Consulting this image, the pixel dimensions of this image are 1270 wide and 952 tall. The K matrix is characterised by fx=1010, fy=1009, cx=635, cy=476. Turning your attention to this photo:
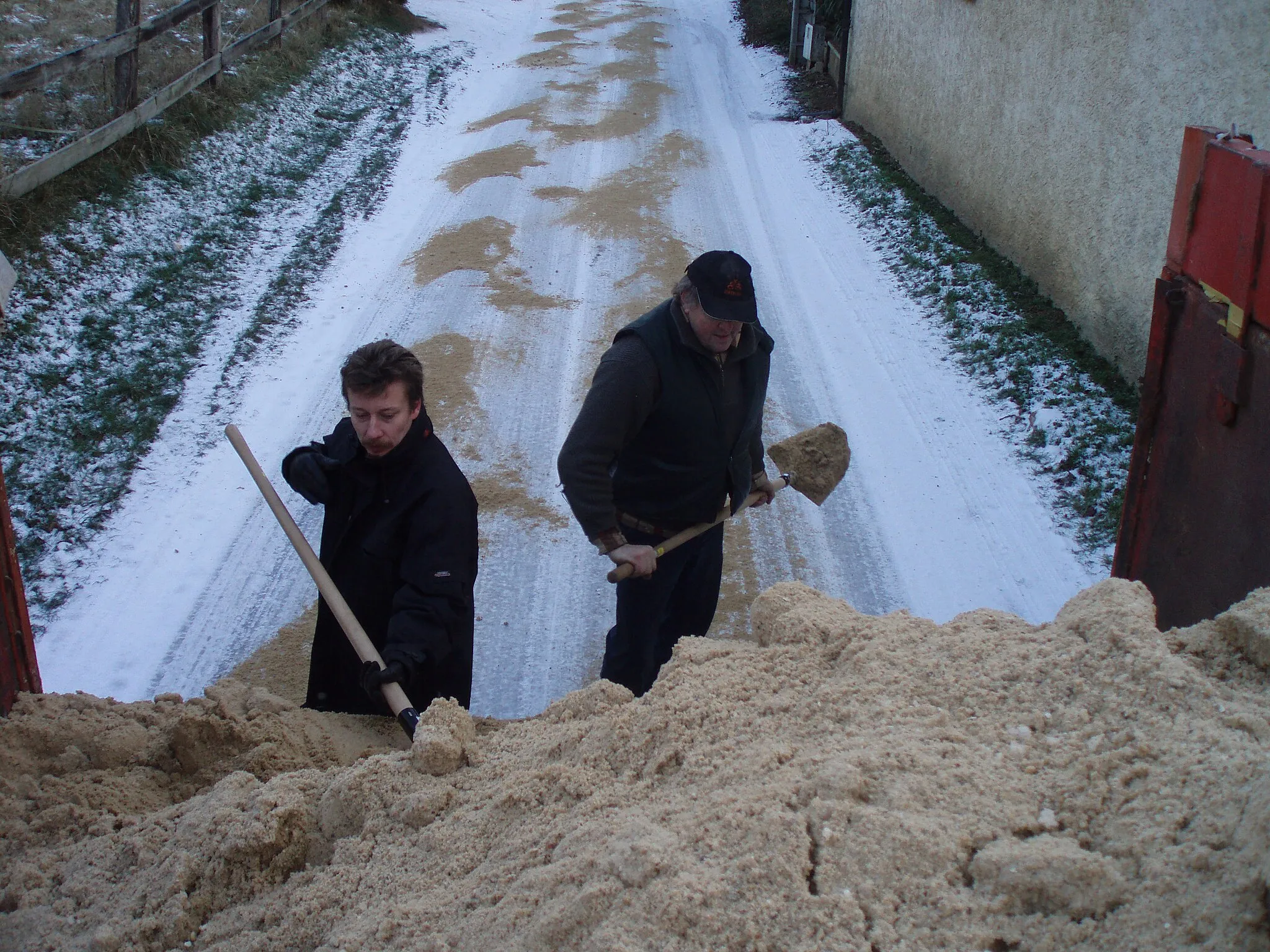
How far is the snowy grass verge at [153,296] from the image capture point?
19.0ft

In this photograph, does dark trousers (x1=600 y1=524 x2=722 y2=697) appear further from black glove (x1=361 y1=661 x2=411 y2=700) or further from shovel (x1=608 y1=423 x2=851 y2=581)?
black glove (x1=361 y1=661 x2=411 y2=700)

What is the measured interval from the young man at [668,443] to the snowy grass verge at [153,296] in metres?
2.98

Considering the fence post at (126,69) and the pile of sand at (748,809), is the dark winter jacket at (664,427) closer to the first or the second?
the pile of sand at (748,809)

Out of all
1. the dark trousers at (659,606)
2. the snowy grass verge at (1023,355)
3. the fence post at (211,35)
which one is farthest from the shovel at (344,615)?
the fence post at (211,35)

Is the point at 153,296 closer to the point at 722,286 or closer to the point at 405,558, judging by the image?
the point at 405,558

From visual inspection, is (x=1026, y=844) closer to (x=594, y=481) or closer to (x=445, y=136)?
(x=594, y=481)

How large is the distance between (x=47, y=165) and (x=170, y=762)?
6.78 metres

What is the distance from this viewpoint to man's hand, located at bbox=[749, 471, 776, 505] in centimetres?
435

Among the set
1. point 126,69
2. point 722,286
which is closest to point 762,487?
point 722,286

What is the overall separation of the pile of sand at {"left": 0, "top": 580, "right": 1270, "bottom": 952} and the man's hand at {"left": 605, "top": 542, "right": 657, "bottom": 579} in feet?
2.22

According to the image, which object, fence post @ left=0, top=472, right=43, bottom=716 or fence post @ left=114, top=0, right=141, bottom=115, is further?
fence post @ left=114, top=0, right=141, bottom=115

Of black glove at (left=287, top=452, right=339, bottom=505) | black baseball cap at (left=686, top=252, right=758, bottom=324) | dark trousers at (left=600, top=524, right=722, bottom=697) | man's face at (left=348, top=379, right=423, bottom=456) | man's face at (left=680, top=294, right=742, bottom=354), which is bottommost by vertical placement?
dark trousers at (left=600, top=524, right=722, bottom=697)

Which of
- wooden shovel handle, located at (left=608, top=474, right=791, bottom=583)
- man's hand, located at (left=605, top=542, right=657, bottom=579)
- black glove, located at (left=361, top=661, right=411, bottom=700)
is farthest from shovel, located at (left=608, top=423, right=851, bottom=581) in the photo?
black glove, located at (left=361, top=661, right=411, bottom=700)

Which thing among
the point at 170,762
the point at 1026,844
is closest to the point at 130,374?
the point at 170,762
